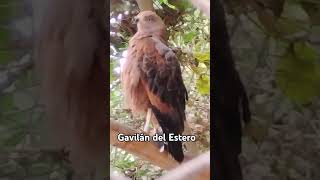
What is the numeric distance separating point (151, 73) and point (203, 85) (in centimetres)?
14

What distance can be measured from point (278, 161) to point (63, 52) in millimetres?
641

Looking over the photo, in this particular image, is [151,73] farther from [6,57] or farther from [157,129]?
[6,57]

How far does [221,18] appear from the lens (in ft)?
4.43

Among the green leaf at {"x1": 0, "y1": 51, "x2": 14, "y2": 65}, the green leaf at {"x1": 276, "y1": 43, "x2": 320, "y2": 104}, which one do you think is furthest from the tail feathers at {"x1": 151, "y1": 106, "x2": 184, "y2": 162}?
the green leaf at {"x1": 0, "y1": 51, "x2": 14, "y2": 65}

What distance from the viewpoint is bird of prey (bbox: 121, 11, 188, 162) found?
134 cm

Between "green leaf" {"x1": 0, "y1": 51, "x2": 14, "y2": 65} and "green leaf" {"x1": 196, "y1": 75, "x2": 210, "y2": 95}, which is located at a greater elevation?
"green leaf" {"x1": 0, "y1": 51, "x2": 14, "y2": 65}

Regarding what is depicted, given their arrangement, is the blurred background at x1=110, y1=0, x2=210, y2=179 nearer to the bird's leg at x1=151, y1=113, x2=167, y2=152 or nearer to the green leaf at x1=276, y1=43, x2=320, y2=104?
the bird's leg at x1=151, y1=113, x2=167, y2=152

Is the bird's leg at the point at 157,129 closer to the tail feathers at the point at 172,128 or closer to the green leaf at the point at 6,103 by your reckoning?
the tail feathers at the point at 172,128

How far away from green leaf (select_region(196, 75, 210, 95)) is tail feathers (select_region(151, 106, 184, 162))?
10cm

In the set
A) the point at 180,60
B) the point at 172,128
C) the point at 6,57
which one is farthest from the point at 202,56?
the point at 6,57

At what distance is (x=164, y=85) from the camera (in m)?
1.35

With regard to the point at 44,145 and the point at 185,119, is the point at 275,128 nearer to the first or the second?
the point at 185,119

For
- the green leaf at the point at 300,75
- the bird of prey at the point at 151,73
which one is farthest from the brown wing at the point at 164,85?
the green leaf at the point at 300,75

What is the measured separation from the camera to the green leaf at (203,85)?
1346 millimetres
